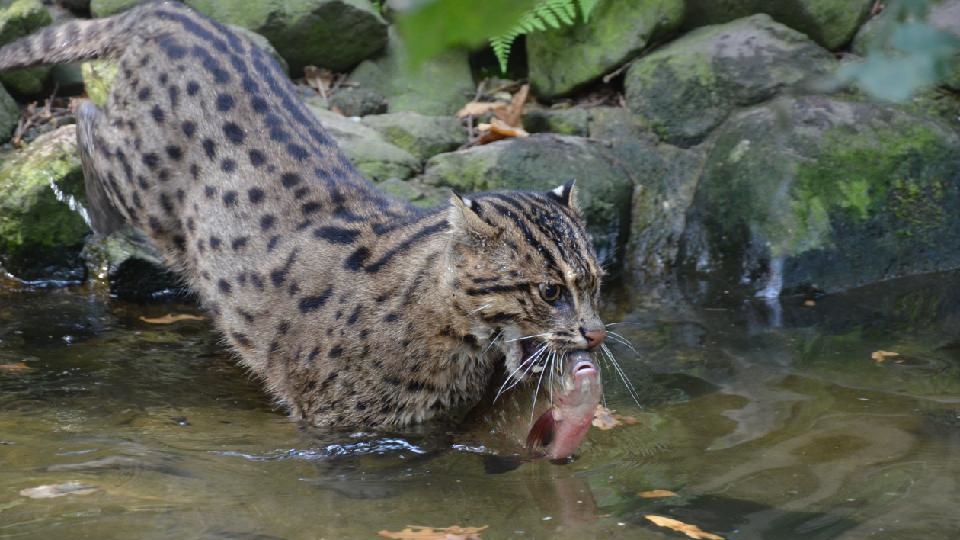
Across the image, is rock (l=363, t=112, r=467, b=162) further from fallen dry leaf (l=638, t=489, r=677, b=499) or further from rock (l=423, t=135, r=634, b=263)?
fallen dry leaf (l=638, t=489, r=677, b=499)

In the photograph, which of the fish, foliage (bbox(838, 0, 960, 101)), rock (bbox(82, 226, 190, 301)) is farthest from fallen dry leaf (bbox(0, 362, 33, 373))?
foliage (bbox(838, 0, 960, 101))

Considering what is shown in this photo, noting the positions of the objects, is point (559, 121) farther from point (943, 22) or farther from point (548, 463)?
point (943, 22)

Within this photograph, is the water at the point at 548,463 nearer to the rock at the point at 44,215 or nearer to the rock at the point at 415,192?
the rock at the point at 44,215

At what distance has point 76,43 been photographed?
8422mm

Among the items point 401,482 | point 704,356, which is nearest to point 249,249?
point 401,482

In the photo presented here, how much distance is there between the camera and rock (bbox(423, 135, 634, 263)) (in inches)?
377

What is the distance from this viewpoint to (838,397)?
6895 mm

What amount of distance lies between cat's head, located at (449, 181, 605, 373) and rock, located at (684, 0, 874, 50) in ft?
17.4

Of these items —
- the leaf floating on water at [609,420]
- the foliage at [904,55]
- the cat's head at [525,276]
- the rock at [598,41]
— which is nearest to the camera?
the foliage at [904,55]

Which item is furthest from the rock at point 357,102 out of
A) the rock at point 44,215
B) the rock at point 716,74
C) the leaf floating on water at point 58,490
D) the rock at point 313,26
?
the leaf floating on water at point 58,490

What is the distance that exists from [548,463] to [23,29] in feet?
22.3

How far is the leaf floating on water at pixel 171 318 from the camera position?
27.9 ft

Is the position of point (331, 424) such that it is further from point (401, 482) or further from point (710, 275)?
point (710, 275)

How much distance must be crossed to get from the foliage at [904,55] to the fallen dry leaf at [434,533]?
359 centimetres
